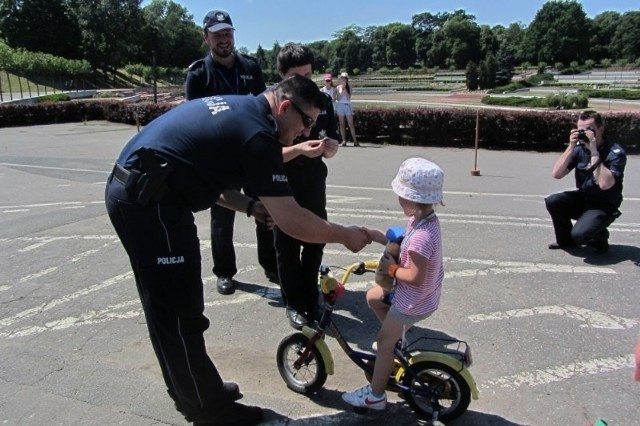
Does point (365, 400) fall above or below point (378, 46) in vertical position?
below

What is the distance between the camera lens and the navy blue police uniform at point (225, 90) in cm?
459

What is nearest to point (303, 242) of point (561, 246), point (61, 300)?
point (61, 300)

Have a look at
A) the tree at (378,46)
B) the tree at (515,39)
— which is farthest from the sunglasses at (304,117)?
the tree at (378,46)

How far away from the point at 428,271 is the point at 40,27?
89.0 m

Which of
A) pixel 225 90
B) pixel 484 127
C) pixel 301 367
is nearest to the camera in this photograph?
pixel 301 367

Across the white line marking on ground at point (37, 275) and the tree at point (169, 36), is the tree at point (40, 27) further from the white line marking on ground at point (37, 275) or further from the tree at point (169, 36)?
the white line marking on ground at point (37, 275)

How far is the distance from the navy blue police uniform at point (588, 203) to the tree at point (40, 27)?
3374 inches

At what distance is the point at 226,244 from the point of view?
4.87 metres

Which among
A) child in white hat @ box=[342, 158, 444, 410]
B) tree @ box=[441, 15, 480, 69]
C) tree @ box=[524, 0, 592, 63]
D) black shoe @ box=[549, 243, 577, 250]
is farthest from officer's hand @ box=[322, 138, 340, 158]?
tree @ box=[524, 0, 592, 63]

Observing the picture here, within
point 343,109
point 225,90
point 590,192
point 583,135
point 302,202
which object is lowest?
point 590,192

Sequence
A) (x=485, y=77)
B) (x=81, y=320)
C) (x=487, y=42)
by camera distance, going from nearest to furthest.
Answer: (x=81, y=320) → (x=485, y=77) → (x=487, y=42)

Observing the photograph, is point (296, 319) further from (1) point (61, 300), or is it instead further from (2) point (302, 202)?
(1) point (61, 300)

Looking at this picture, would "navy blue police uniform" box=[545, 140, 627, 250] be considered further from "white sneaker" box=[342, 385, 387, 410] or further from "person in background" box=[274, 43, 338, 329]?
"white sneaker" box=[342, 385, 387, 410]

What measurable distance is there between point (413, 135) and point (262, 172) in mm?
14056
